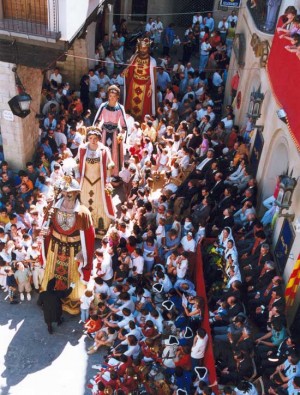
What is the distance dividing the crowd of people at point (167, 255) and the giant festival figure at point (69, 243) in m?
0.24

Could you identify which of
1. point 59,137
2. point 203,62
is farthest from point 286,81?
point 203,62

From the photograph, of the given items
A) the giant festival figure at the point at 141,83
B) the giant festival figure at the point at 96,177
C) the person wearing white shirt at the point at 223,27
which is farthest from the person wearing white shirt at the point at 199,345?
the person wearing white shirt at the point at 223,27

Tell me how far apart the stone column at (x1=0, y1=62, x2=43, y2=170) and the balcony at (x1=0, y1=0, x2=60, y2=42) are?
92cm

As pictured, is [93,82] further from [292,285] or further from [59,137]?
[292,285]

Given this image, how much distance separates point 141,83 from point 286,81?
643 centimetres

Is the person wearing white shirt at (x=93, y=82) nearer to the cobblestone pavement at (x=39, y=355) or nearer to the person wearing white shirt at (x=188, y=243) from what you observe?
the person wearing white shirt at (x=188, y=243)

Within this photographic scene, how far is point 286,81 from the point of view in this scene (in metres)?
9.85

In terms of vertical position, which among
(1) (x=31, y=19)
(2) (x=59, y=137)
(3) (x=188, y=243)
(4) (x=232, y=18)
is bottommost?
(3) (x=188, y=243)

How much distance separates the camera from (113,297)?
9953 mm

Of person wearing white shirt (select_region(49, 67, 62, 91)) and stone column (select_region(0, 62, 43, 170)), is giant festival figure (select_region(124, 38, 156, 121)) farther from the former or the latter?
stone column (select_region(0, 62, 43, 170))

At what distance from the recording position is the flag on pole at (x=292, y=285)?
9344 millimetres

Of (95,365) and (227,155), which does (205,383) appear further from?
(227,155)

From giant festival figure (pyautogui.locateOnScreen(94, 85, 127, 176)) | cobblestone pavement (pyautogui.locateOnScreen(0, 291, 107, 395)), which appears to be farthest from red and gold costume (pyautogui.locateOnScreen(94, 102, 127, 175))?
cobblestone pavement (pyautogui.locateOnScreen(0, 291, 107, 395))

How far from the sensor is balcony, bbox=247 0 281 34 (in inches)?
459
